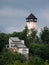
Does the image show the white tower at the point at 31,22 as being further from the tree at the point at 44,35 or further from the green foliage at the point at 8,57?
the green foliage at the point at 8,57

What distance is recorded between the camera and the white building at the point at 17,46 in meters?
69.5

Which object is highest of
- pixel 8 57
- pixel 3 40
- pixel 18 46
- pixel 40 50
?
pixel 3 40

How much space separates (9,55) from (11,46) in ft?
29.9

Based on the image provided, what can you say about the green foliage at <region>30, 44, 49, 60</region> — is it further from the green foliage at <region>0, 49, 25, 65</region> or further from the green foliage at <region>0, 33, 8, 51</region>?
the green foliage at <region>0, 33, 8, 51</region>

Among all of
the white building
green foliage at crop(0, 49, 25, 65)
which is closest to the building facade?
the white building

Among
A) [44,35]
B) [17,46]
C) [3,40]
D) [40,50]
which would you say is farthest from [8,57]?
[44,35]

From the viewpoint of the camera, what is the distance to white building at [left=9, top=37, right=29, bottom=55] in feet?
228

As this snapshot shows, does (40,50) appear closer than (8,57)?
No

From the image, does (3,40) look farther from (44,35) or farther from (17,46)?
(44,35)

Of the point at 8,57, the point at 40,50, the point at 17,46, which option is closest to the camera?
the point at 8,57

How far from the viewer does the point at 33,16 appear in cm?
7706

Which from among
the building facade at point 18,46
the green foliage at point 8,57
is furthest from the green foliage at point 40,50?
the green foliage at point 8,57

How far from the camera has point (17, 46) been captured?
2761 inches

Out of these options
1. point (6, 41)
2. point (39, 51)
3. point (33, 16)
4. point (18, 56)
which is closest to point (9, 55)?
point (18, 56)
